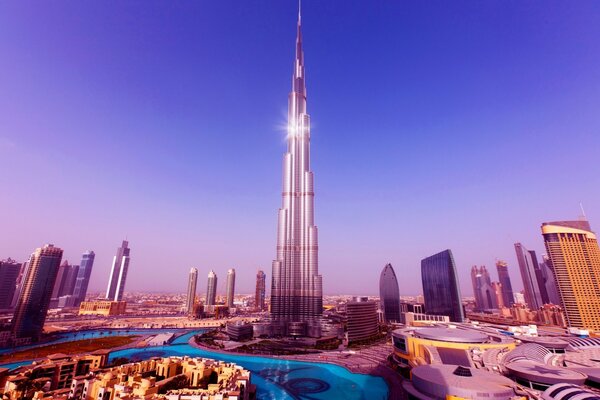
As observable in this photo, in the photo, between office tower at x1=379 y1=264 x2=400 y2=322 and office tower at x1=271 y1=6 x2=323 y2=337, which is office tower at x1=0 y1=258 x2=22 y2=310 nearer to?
office tower at x1=271 y1=6 x2=323 y2=337

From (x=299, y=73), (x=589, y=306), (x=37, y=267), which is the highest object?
(x=299, y=73)

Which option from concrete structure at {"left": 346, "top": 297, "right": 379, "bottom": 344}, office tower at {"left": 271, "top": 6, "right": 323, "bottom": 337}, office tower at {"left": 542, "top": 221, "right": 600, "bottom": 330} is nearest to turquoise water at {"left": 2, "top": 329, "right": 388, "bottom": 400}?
concrete structure at {"left": 346, "top": 297, "right": 379, "bottom": 344}

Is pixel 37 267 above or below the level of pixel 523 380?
above

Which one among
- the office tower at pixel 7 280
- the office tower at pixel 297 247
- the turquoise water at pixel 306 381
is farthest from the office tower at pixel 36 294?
the office tower at pixel 297 247

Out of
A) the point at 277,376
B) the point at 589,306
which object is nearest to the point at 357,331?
the point at 277,376

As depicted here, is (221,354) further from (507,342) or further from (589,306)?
(589,306)
